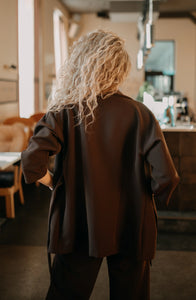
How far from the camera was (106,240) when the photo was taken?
4.58 feet

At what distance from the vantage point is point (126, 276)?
1.44 metres

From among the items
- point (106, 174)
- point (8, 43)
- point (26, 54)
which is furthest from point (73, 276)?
point (26, 54)

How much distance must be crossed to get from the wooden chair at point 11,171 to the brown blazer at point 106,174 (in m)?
2.31

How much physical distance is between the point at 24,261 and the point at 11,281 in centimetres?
30

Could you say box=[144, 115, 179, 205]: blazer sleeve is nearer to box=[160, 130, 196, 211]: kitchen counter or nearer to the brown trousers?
the brown trousers

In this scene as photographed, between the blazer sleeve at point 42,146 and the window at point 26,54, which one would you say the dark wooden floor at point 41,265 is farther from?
the window at point 26,54

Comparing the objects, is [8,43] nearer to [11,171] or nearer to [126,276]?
[11,171]

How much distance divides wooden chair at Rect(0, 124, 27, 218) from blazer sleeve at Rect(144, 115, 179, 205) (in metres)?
2.54

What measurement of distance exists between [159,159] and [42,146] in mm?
442

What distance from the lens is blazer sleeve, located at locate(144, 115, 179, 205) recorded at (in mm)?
1330

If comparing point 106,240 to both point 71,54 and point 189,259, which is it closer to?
point 71,54

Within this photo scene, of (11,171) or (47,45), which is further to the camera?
(47,45)

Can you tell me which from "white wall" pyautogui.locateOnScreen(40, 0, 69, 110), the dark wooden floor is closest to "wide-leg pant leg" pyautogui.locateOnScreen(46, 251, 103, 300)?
the dark wooden floor

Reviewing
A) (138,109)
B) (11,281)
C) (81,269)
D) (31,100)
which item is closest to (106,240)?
(81,269)
